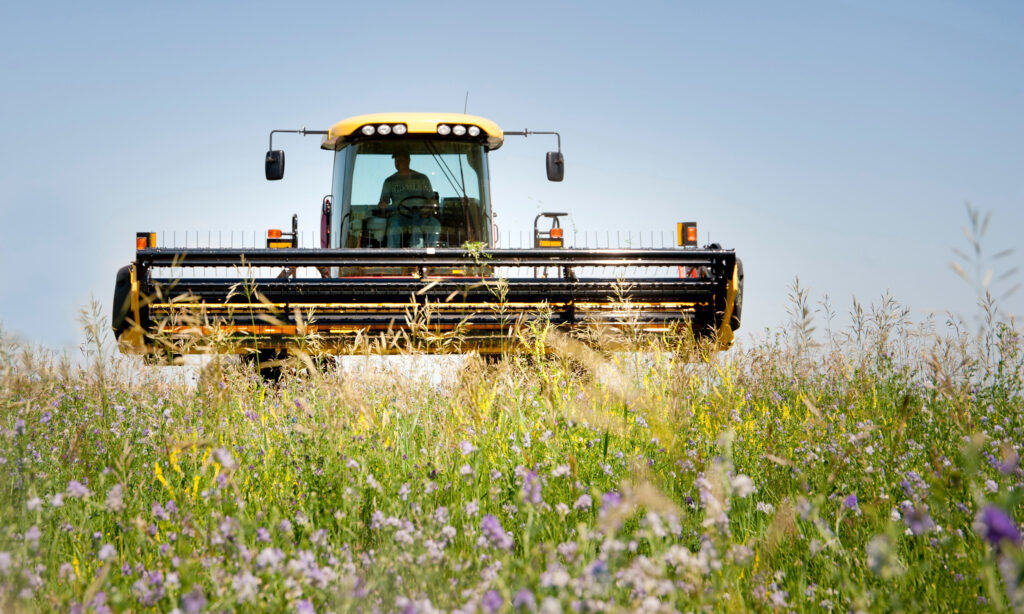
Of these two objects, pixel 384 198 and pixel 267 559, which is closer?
pixel 267 559

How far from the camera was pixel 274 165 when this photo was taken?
7953 mm

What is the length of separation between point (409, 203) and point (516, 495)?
6219 mm

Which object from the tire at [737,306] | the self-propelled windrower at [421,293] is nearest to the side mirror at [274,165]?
the self-propelled windrower at [421,293]

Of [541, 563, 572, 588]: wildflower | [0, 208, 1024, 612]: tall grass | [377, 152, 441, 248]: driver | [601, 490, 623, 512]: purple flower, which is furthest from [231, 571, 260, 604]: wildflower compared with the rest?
[377, 152, 441, 248]: driver

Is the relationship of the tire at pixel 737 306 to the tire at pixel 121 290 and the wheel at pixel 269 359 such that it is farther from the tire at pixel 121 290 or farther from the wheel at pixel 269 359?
the tire at pixel 121 290

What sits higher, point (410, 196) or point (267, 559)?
point (410, 196)

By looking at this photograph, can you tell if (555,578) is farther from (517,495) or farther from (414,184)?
(414,184)

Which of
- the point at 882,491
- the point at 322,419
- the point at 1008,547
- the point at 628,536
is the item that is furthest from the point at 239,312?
the point at 1008,547

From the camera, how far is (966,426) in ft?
7.67

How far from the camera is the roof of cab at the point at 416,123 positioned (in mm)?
8141

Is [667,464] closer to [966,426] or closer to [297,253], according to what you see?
[966,426]

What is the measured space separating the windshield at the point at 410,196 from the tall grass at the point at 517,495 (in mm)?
3772

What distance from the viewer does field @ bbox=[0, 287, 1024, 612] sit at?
5.29 ft

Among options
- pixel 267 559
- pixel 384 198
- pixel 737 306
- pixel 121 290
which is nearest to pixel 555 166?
pixel 384 198
